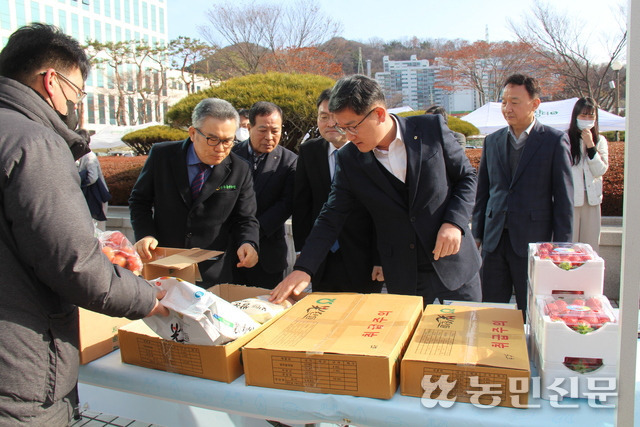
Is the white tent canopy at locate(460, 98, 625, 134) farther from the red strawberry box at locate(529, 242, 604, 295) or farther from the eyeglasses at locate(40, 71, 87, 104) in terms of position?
the eyeglasses at locate(40, 71, 87, 104)

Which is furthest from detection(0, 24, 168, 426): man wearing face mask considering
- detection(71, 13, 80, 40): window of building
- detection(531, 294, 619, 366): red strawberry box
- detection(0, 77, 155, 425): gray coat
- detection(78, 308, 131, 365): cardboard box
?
detection(71, 13, 80, 40): window of building

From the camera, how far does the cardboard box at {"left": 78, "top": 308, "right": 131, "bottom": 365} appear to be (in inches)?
61.0

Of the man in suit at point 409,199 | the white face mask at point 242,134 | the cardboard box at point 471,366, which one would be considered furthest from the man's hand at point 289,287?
the white face mask at point 242,134

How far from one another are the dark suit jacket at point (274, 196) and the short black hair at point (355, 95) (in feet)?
4.19

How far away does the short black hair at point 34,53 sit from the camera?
1.34m

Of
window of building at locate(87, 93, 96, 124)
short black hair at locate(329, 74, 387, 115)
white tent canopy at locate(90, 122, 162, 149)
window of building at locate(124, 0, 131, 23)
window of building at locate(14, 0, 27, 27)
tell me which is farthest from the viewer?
window of building at locate(87, 93, 96, 124)

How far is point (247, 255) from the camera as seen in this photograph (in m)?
2.36

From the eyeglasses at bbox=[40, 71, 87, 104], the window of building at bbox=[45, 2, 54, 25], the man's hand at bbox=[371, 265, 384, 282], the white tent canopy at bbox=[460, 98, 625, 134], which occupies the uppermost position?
the window of building at bbox=[45, 2, 54, 25]

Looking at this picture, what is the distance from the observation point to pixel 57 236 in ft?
3.79

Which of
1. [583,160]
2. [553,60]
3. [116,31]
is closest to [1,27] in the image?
[116,31]

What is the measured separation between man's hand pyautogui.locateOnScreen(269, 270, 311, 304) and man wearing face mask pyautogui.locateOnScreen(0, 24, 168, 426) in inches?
19.9

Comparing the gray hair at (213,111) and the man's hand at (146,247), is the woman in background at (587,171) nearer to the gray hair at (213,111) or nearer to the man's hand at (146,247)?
the gray hair at (213,111)

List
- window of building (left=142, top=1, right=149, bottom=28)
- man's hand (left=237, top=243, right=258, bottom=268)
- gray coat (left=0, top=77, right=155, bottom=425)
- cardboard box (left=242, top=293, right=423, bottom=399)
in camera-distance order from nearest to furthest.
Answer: gray coat (left=0, top=77, right=155, bottom=425) < cardboard box (left=242, top=293, right=423, bottom=399) < man's hand (left=237, top=243, right=258, bottom=268) < window of building (left=142, top=1, right=149, bottom=28)

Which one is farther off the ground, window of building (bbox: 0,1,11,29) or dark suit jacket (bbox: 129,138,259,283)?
window of building (bbox: 0,1,11,29)
